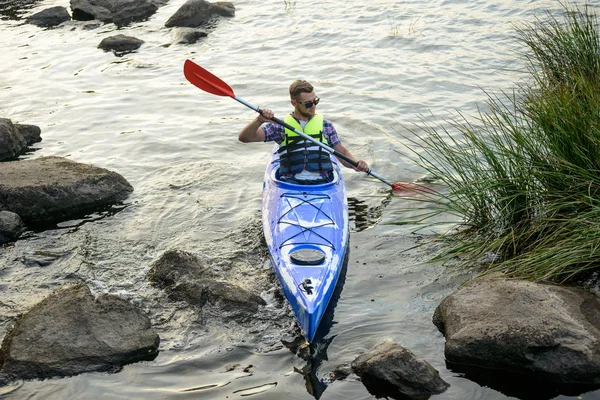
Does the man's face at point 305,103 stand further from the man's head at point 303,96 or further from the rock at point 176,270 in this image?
the rock at point 176,270

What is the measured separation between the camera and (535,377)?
446 cm

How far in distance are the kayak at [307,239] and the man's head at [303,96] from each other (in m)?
0.65

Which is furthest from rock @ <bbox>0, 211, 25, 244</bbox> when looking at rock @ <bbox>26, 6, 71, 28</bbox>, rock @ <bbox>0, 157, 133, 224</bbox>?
rock @ <bbox>26, 6, 71, 28</bbox>

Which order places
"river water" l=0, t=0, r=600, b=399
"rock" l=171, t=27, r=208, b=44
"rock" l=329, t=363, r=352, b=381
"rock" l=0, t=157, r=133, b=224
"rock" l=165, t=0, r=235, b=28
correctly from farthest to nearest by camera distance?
1. "rock" l=165, t=0, r=235, b=28
2. "rock" l=171, t=27, r=208, b=44
3. "rock" l=0, t=157, r=133, b=224
4. "river water" l=0, t=0, r=600, b=399
5. "rock" l=329, t=363, r=352, b=381

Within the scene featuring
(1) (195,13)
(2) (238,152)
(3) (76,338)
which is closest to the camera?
(3) (76,338)

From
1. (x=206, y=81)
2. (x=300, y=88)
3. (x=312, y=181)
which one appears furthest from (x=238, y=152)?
(x=300, y=88)

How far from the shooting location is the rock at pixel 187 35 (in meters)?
13.1

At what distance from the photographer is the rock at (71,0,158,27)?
49.5ft

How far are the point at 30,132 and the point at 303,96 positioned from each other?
168 inches

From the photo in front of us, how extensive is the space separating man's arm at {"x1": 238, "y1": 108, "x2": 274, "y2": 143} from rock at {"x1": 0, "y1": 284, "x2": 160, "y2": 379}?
2208mm

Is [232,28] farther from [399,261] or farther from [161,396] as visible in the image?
[161,396]

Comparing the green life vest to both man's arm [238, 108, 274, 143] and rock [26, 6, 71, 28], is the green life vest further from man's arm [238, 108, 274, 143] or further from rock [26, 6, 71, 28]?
rock [26, 6, 71, 28]

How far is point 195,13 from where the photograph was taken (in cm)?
1416

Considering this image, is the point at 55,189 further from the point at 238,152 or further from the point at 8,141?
the point at 238,152
